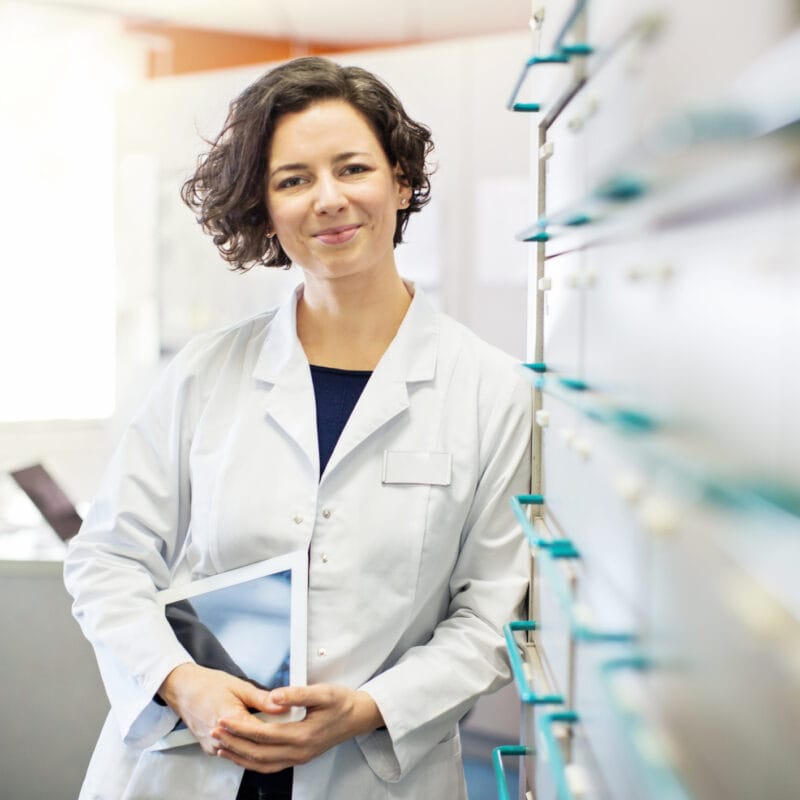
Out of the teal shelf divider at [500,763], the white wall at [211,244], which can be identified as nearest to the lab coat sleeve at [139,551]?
the teal shelf divider at [500,763]

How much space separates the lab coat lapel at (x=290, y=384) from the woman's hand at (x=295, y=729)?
1.00ft

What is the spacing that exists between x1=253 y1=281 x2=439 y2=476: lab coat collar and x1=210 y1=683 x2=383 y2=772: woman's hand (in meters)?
0.31

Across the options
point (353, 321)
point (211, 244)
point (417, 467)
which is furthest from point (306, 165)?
point (211, 244)

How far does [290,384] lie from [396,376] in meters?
0.16

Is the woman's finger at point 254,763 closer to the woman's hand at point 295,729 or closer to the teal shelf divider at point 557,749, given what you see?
the woman's hand at point 295,729

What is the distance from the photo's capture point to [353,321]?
58.0 inches

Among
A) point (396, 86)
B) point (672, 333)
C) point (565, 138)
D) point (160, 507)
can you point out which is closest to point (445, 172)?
point (396, 86)

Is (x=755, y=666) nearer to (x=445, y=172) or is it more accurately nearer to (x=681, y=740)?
(x=681, y=740)

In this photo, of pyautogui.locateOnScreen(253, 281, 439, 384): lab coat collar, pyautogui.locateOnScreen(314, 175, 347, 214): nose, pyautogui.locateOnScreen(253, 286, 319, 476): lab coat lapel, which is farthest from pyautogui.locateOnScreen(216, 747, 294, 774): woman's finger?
pyautogui.locateOnScreen(314, 175, 347, 214): nose

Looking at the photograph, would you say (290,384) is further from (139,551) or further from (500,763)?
(500,763)

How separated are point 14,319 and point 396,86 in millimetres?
2153

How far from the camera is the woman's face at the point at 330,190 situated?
1346 millimetres

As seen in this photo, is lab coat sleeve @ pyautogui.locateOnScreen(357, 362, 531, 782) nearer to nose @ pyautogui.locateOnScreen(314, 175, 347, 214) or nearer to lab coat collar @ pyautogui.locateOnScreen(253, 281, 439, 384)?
lab coat collar @ pyautogui.locateOnScreen(253, 281, 439, 384)

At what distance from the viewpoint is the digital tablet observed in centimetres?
129
